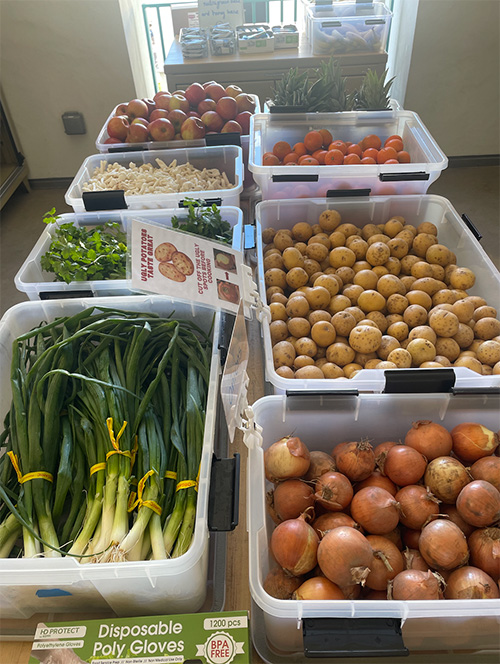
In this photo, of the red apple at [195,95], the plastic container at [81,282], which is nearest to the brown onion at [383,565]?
the plastic container at [81,282]

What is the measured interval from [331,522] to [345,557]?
109 mm

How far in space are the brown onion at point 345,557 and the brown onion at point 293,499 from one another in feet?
0.34

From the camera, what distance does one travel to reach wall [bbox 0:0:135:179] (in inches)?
119

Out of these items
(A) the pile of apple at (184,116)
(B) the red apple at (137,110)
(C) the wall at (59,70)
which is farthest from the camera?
(C) the wall at (59,70)

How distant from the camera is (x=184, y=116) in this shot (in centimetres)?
216

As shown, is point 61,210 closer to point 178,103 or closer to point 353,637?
point 178,103

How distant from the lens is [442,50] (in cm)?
320

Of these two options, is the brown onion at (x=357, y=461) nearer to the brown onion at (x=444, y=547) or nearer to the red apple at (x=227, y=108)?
the brown onion at (x=444, y=547)

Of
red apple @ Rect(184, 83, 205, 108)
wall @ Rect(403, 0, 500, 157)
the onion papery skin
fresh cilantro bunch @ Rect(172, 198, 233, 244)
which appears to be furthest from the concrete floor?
the onion papery skin

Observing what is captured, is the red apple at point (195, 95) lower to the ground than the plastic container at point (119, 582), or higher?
higher

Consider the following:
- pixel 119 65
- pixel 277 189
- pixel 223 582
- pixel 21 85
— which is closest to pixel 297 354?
pixel 223 582

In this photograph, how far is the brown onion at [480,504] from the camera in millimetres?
791

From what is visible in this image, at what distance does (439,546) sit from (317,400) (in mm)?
344

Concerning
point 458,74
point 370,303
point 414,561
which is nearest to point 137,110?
point 370,303
